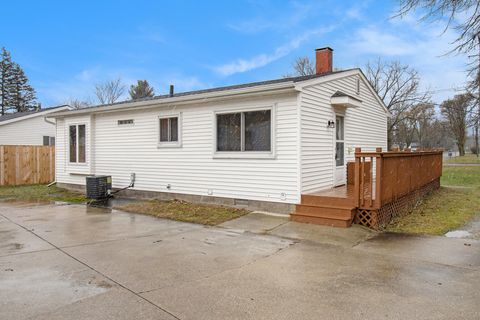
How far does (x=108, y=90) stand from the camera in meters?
42.8

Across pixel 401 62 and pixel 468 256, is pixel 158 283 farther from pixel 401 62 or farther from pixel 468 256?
pixel 401 62

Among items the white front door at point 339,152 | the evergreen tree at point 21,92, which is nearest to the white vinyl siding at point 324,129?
the white front door at point 339,152

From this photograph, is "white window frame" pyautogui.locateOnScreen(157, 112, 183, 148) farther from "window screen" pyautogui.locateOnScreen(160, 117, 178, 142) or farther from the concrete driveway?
the concrete driveway

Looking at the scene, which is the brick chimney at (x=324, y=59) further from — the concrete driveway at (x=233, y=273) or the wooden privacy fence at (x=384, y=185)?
the concrete driveway at (x=233, y=273)

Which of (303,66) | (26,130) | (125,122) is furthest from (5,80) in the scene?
(125,122)

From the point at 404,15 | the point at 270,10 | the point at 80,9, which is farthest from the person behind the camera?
the point at 80,9

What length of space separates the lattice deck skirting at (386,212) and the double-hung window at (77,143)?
1025 cm

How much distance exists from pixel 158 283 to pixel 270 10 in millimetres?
13065

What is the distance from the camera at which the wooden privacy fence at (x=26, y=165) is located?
15008 mm

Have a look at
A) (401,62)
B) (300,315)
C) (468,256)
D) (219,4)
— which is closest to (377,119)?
(219,4)

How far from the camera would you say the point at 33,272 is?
4.36 m

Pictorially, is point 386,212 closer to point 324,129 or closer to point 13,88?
point 324,129

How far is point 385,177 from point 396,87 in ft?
85.2

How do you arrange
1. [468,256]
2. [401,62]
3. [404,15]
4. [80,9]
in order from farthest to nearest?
[401,62] < [80,9] < [404,15] < [468,256]
